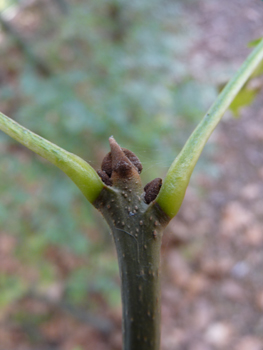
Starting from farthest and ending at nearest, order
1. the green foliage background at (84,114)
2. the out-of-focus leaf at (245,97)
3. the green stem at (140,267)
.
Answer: the green foliage background at (84,114), the out-of-focus leaf at (245,97), the green stem at (140,267)

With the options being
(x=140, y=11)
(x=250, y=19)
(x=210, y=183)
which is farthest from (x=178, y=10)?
(x=250, y=19)

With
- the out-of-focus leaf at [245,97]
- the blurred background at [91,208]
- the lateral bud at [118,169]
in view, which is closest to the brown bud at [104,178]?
the lateral bud at [118,169]

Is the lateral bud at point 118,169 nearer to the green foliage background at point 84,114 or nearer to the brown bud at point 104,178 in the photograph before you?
the brown bud at point 104,178

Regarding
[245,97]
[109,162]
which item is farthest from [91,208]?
[109,162]

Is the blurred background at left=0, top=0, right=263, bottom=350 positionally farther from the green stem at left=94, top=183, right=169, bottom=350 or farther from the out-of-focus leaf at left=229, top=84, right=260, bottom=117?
the green stem at left=94, top=183, right=169, bottom=350

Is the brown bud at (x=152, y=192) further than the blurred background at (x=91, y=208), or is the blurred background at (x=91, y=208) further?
the blurred background at (x=91, y=208)

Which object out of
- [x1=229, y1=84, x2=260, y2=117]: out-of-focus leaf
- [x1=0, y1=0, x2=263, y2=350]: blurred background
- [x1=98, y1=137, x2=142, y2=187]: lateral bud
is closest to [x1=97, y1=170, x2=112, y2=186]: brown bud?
[x1=98, y1=137, x2=142, y2=187]: lateral bud

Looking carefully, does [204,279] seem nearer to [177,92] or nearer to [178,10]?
[177,92]

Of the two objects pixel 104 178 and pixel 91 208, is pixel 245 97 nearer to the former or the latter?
pixel 104 178
